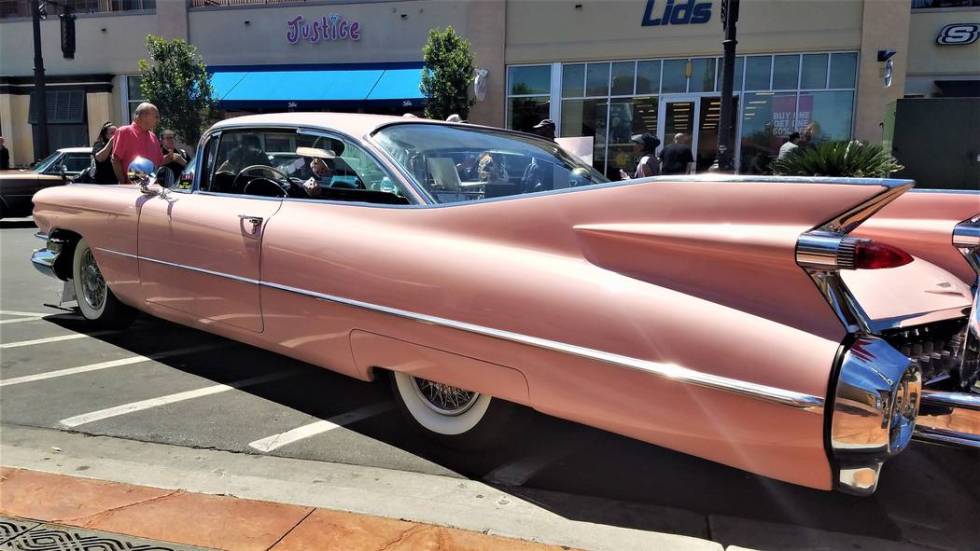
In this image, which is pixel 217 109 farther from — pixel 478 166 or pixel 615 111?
pixel 478 166

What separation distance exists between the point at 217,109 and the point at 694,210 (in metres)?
19.1

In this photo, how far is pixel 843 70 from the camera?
14.8m

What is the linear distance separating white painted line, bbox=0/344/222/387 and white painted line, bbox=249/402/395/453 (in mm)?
1776

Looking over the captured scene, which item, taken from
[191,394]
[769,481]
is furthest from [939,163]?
[191,394]

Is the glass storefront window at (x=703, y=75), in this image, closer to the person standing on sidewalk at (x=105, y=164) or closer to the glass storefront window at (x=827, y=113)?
the glass storefront window at (x=827, y=113)

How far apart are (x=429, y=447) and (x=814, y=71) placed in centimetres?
1499

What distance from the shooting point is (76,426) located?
3600mm

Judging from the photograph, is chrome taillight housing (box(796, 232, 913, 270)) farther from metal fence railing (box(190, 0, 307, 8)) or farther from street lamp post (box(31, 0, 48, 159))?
street lamp post (box(31, 0, 48, 159))

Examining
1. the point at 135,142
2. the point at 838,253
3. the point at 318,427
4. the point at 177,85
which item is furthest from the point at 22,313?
the point at 177,85

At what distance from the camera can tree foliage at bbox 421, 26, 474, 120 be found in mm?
15914

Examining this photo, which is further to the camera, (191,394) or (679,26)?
(679,26)

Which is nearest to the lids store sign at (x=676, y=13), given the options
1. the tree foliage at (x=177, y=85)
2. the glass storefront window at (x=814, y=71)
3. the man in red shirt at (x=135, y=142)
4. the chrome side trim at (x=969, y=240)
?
the glass storefront window at (x=814, y=71)

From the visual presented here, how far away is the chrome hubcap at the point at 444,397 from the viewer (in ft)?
10.0

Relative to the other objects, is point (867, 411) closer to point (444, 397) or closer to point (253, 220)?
point (444, 397)
